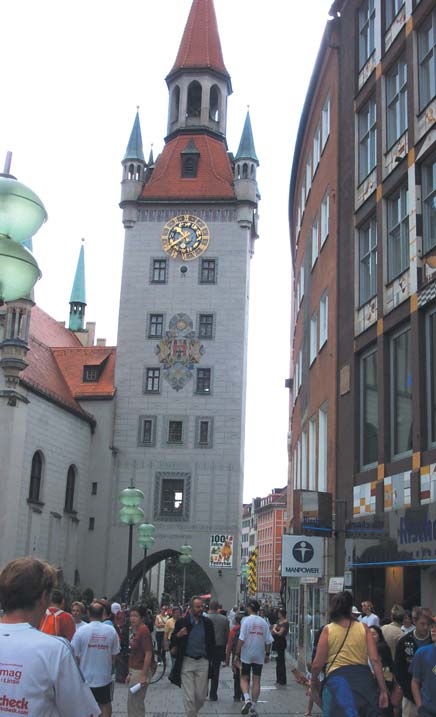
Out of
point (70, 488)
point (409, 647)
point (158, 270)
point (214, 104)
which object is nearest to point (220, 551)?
point (70, 488)

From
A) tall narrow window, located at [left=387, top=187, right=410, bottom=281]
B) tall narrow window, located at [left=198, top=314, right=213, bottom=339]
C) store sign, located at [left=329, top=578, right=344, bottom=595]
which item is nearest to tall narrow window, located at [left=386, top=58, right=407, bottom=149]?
tall narrow window, located at [left=387, top=187, right=410, bottom=281]

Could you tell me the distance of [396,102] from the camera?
18266mm

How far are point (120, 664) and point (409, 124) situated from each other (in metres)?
11.4

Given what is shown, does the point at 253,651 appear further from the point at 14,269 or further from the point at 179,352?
the point at 179,352

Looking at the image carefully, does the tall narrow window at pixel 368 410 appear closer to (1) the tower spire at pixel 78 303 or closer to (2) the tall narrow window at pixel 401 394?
(2) the tall narrow window at pixel 401 394

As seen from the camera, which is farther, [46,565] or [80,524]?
[80,524]

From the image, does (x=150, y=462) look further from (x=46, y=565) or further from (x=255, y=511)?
(x=255, y=511)

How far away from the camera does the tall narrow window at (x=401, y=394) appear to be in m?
16.3

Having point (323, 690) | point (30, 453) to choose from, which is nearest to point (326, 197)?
point (323, 690)

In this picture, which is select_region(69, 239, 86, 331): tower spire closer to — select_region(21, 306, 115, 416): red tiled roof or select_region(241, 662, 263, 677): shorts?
select_region(21, 306, 115, 416): red tiled roof

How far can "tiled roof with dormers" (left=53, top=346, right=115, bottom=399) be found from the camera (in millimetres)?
53625

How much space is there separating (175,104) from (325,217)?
4036 centimetres

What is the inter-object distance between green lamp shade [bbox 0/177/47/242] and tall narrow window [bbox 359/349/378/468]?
12062 millimetres

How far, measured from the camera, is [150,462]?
2044 inches
